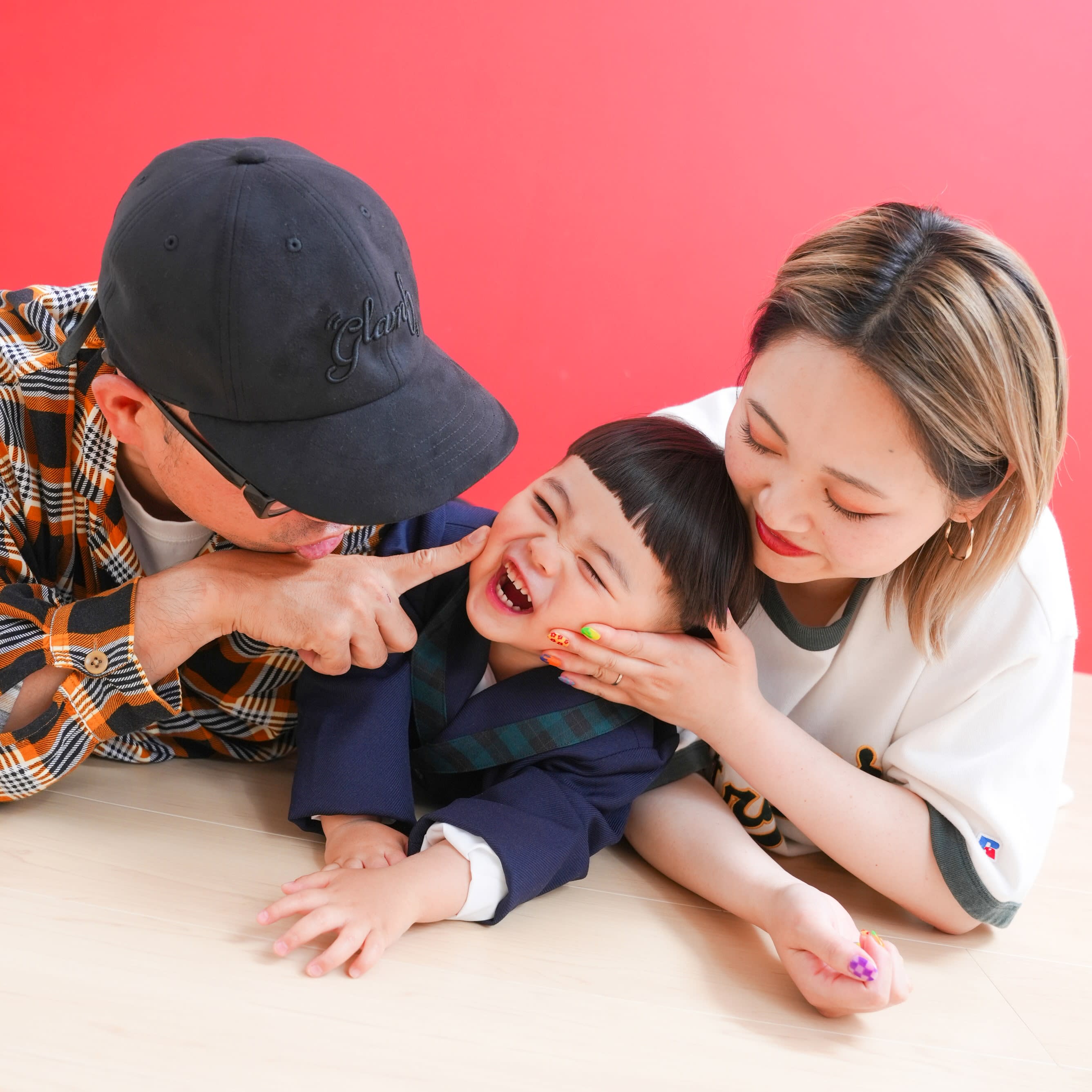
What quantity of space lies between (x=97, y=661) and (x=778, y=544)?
74 cm

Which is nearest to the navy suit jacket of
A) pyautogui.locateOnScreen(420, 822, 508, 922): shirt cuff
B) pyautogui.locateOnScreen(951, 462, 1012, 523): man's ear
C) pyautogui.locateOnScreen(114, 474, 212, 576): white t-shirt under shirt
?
pyautogui.locateOnScreen(420, 822, 508, 922): shirt cuff

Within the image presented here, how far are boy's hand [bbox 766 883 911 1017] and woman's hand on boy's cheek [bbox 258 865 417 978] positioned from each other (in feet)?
1.27

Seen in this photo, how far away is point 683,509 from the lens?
1.25 meters

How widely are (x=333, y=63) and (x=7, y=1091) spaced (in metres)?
1.93

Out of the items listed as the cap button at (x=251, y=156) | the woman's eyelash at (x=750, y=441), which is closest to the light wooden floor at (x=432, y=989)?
the woman's eyelash at (x=750, y=441)

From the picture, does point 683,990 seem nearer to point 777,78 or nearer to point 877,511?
point 877,511

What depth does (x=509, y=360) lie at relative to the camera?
2.32 meters

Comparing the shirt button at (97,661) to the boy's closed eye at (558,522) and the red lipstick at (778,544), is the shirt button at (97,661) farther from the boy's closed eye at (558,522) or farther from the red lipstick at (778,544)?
the red lipstick at (778,544)

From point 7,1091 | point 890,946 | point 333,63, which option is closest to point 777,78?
point 333,63

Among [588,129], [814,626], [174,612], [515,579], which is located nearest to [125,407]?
[174,612]

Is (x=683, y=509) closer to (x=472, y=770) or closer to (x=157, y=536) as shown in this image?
(x=472, y=770)

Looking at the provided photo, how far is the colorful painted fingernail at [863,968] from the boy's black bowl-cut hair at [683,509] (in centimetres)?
40

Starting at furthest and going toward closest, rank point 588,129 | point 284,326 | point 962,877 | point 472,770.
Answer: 1. point 588,129
2. point 472,770
3. point 962,877
4. point 284,326

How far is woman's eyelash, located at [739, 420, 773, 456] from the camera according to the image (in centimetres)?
115
